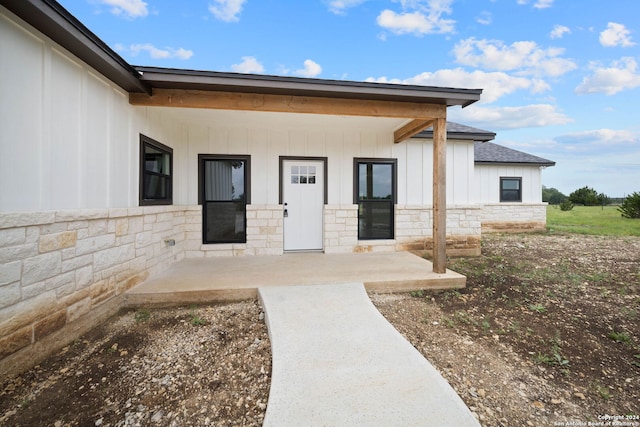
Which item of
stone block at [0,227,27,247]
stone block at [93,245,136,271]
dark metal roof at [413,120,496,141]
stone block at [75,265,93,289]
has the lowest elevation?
stone block at [75,265,93,289]

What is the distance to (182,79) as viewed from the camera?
11.1 feet

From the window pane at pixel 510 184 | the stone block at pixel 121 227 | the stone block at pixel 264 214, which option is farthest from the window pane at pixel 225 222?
the window pane at pixel 510 184

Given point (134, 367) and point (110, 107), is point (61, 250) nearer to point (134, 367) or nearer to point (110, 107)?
point (134, 367)

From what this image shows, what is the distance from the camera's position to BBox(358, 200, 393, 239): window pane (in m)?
6.18

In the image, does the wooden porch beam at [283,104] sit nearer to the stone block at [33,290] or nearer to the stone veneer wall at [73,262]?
the stone veneer wall at [73,262]

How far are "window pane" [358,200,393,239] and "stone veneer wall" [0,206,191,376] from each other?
4.24 m

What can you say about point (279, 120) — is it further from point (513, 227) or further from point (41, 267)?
point (513, 227)

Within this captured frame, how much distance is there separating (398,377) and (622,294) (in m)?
4.71

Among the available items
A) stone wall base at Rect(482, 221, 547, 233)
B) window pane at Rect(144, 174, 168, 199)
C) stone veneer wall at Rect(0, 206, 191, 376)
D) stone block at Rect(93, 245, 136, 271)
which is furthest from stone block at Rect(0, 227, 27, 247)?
stone wall base at Rect(482, 221, 547, 233)

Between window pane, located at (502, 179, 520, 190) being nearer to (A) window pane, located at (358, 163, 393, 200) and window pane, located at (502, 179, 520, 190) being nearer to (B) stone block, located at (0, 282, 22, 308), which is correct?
(A) window pane, located at (358, 163, 393, 200)

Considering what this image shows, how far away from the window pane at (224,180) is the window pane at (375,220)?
2739 mm

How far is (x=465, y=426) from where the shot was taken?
152cm

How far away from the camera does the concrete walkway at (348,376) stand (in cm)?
161

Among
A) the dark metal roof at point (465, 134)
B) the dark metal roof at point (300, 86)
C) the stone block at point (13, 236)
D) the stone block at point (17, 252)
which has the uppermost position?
the dark metal roof at point (465, 134)
